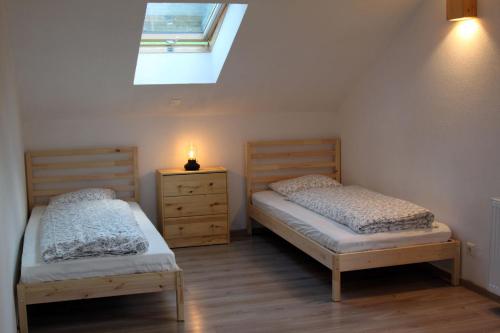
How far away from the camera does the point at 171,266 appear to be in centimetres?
333

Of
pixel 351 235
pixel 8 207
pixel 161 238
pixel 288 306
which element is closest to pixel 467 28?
pixel 351 235

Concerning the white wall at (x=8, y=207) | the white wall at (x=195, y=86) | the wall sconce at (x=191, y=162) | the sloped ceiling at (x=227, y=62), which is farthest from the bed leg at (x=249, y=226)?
the white wall at (x=8, y=207)

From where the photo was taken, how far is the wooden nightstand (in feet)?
16.2

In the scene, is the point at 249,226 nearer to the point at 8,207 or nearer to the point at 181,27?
the point at 181,27

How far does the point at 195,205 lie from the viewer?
5004 mm

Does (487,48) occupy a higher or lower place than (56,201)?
higher

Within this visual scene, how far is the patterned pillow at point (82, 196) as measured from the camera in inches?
182

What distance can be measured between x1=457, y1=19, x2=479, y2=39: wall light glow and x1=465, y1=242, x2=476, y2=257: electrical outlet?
135cm

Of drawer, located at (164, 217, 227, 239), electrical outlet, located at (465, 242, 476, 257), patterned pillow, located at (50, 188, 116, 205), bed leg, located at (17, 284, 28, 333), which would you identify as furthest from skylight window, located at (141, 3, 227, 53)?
electrical outlet, located at (465, 242, 476, 257)

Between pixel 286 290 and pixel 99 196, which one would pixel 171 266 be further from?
pixel 99 196

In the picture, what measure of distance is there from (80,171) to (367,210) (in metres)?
2.54

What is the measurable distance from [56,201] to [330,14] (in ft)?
8.53

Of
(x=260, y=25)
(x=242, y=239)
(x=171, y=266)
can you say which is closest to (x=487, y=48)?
(x=260, y=25)

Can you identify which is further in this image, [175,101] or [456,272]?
[175,101]
